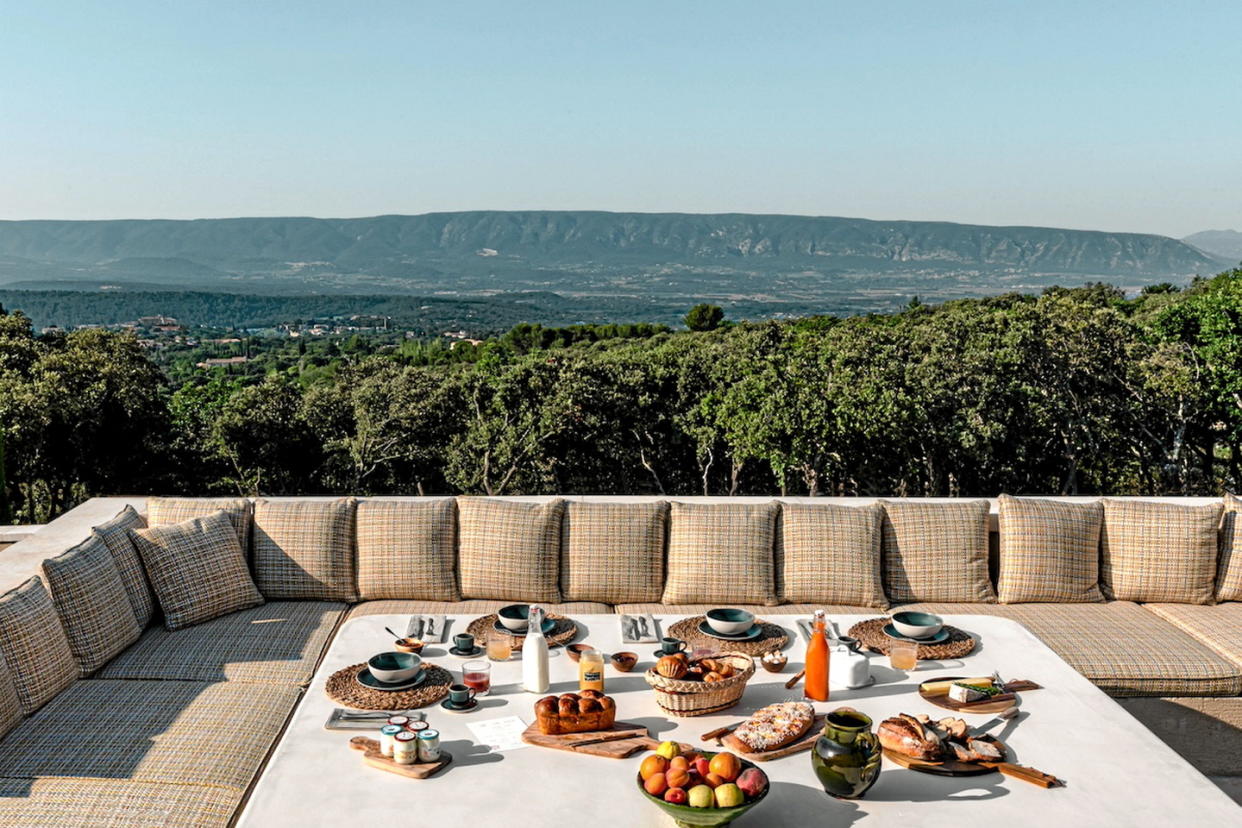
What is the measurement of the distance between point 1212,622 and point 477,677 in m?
2.93

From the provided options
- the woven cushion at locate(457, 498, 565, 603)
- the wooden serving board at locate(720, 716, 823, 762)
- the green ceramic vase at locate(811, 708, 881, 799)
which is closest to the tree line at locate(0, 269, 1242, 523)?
the woven cushion at locate(457, 498, 565, 603)

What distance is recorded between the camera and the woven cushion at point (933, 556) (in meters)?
3.81

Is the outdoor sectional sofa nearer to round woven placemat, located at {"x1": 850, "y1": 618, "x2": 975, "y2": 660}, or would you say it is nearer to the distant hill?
round woven placemat, located at {"x1": 850, "y1": 618, "x2": 975, "y2": 660}

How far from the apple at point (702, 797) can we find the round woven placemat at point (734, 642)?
1.02 metres

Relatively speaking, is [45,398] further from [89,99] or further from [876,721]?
[89,99]

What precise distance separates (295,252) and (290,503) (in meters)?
99.6

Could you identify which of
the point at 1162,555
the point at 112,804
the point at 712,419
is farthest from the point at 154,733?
the point at 712,419

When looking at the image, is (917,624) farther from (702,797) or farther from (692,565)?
(702,797)

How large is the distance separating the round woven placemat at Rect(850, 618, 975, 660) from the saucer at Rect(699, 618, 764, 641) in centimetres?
28

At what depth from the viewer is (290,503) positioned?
3.88 m

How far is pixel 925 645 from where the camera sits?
276 cm

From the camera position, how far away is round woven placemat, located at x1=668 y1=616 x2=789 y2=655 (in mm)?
2729

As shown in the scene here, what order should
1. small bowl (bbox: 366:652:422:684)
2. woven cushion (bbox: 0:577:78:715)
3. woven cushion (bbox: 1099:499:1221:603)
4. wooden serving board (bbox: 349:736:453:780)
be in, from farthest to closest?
woven cushion (bbox: 1099:499:1221:603) < woven cushion (bbox: 0:577:78:715) < small bowl (bbox: 366:652:422:684) < wooden serving board (bbox: 349:736:453:780)

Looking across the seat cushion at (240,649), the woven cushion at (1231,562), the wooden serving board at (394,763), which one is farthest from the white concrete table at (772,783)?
the woven cushion at (1231,562)
